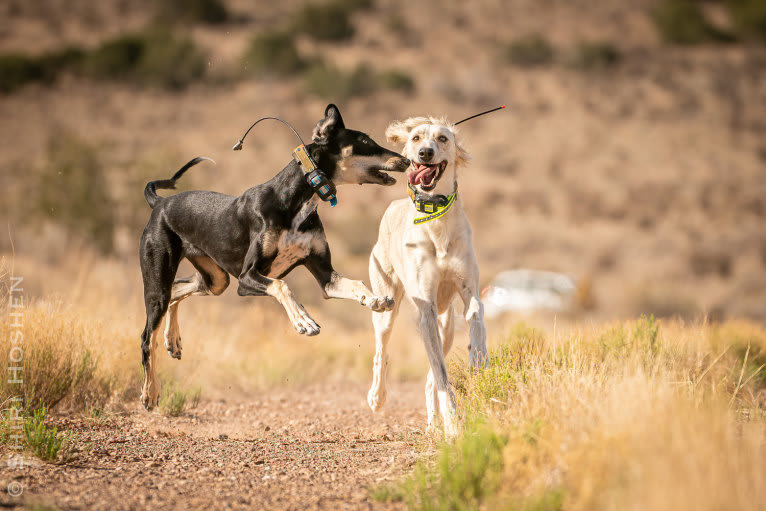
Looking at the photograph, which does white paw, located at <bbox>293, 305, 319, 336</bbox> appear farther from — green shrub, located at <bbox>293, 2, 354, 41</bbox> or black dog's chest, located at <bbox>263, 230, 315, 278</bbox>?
green shrub, located at <bbox>293, 2, 354, 41</bbox>

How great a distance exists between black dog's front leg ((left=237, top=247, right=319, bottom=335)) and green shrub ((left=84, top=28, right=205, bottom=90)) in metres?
35.4

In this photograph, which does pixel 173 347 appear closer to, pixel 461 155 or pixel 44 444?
pixel 44 444

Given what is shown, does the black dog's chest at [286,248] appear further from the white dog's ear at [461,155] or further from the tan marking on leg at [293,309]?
the white dog's ear at [461,155]

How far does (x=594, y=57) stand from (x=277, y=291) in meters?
40.5

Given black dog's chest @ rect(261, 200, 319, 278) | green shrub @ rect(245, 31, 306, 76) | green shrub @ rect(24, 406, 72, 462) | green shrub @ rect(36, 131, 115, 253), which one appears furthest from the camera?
green shrub @ rect(245, 31, 306, 76)

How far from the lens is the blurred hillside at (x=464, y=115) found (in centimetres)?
1961

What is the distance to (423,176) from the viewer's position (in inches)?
199

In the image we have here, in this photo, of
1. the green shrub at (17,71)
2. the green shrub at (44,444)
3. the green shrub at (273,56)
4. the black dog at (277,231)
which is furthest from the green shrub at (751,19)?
the green shrub at (44,444)

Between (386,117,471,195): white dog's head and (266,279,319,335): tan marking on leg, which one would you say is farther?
(386,117,471,195): white dog's head

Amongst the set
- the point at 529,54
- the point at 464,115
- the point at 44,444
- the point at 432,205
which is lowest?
the point at 44,444

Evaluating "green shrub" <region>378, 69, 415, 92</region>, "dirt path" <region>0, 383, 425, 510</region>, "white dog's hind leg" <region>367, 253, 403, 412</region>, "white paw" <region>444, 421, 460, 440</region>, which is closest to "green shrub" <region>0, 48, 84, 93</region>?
"green shrub" <region>378, 69, 415, 92</region>

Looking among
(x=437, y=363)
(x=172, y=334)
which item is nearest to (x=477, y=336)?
(x=437, y=363)

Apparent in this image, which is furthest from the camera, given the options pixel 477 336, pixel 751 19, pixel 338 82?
pixel 751 19

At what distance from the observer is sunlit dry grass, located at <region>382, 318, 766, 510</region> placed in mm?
2707
